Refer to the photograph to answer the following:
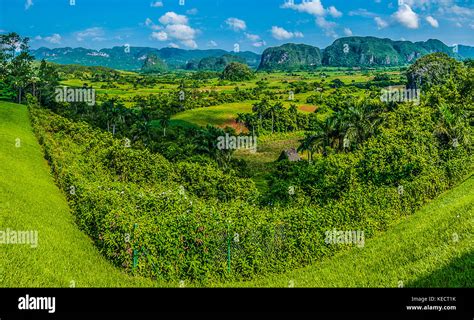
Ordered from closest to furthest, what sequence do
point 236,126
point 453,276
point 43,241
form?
point 453,276, point 43,241, point 236,126

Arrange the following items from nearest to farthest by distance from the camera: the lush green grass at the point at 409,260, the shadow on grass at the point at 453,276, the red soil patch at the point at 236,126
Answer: the shadow on grass at the point at 453,276 < the lush green grass at the point at 409,260 < the red soil patch at the point at 236,126

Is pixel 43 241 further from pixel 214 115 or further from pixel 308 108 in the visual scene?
pixel 308 108

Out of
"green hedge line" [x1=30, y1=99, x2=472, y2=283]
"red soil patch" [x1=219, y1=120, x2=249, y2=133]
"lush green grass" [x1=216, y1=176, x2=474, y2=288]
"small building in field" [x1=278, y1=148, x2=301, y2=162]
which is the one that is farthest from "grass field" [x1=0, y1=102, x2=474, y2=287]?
"red soil patch" [x1=219, y1=120, x2=249, y2=133]

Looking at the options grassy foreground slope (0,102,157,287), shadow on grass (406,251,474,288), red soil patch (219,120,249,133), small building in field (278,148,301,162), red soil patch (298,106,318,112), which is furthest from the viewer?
red soil patch (298,106,318,112)

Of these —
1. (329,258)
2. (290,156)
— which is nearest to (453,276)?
(329,258)

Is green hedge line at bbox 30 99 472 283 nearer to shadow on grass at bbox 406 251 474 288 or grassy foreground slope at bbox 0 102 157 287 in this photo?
grassy foreground slope at bbox 0 102 157 287

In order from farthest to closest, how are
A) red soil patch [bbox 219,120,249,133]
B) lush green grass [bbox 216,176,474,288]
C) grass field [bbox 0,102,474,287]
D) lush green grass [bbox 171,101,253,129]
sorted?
lush green grass [bbox 171,101,253,129], red soil patch [bbox 219,120,249,133], grass field [bbox 0,102,474,287], lush green grass [bbox 216,176,474,288]

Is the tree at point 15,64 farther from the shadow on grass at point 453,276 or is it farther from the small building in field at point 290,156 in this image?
the shadow on grass at point 453,276

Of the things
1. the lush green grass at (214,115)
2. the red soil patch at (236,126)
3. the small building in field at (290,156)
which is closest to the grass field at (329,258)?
the small building in field at (290,156)
